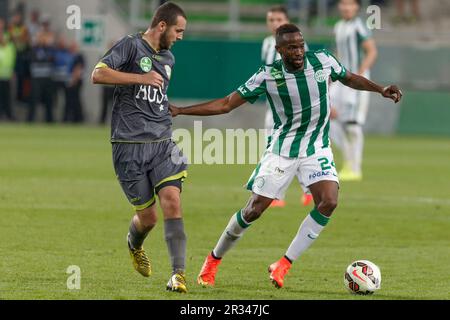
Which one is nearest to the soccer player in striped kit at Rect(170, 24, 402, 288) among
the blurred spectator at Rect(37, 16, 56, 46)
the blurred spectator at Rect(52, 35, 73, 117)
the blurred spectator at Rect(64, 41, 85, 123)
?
the blurred spectator at Rect(37, 16, 56, 46)

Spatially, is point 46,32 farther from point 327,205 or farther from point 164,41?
point 327,205

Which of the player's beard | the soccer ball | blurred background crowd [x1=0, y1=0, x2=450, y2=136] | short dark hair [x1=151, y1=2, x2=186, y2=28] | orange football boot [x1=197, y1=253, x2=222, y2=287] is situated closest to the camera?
the soccer ball

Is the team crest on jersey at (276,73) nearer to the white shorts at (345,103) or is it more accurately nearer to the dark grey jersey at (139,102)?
the dark grey jersey at (139,102)

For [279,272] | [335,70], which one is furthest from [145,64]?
[279,272]

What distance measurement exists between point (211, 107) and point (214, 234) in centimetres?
345

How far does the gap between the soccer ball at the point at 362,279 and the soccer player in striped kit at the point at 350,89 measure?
9.40m

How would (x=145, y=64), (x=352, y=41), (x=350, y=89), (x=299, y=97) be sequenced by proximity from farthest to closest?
1. (x=350, y=89)
2. (x=352, y=41)
3. (x=299, y=97)
4. (x=145, y=64)

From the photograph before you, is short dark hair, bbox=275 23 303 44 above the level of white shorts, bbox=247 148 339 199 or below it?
above

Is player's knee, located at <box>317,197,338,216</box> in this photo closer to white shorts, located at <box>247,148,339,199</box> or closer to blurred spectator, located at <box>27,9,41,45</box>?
white shorts, located at <box>247,148,339,199</box>

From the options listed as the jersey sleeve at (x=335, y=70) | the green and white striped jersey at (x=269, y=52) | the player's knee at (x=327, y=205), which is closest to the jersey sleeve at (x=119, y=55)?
the jersey sleeve at (x=335, y=70)

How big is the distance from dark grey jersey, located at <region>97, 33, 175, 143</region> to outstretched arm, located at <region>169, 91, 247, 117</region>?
15 centimetres

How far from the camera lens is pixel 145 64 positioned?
9094 millimetres

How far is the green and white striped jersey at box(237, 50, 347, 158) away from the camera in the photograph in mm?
9531

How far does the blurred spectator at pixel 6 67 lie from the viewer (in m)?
32.6
